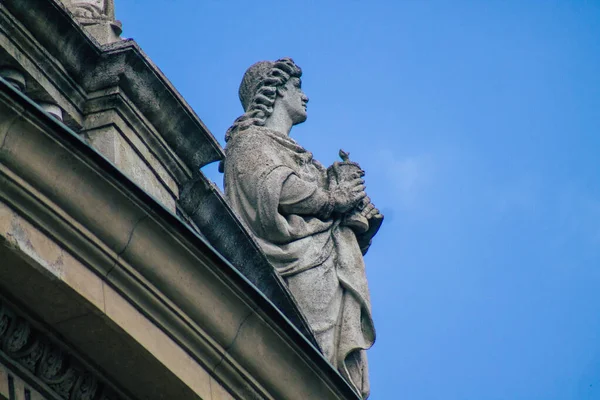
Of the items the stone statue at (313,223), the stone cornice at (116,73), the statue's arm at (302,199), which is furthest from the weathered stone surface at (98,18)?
the statue's arm at (302,199)

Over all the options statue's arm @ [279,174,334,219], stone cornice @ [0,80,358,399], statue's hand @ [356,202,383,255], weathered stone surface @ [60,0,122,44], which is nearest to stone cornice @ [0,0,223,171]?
weathered stone surface @ [60,0,122,44]

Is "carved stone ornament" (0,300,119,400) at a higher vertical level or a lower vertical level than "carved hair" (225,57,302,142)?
lower

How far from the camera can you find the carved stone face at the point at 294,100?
57.7ft

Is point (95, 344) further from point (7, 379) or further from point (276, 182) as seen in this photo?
point (276, 182)

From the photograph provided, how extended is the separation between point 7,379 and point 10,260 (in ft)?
2.41

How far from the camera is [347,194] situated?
16.6m

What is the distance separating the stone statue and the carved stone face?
1.13 ft

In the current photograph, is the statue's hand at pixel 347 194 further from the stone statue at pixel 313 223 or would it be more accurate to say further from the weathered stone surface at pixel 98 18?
the weathered stone surface at pixel 98 18

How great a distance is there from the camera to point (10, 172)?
40.4 feet

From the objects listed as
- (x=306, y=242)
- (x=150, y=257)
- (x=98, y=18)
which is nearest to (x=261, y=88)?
(x=306, y=242)

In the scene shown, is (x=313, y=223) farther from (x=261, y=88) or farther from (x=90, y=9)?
(x=90, y=9)

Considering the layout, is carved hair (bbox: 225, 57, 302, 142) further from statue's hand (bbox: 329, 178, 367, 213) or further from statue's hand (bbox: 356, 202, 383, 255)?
statue's hand (bbox: 356, 202, 383, 255)

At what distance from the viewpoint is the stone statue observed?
52.0 feet

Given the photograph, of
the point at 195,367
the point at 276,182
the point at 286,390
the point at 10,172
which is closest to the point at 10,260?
the point at 10,172
